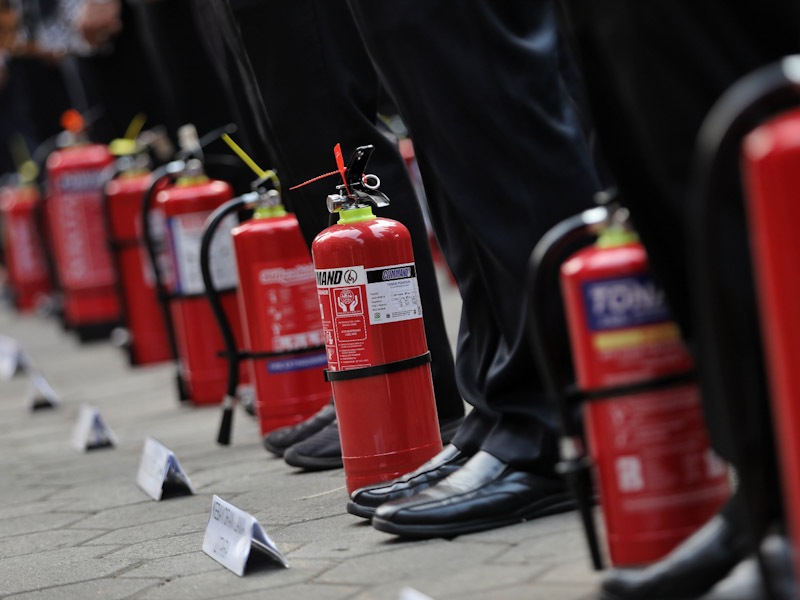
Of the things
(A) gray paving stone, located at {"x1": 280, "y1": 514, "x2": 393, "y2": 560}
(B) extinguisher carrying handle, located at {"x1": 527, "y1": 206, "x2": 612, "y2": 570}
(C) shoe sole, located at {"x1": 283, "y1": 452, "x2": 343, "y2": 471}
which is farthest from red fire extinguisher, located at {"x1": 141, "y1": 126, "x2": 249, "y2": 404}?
(B) extinguisher carrying handle, located at {"x1": 527, "y1": 206, "x2": 612, "y2": 570}

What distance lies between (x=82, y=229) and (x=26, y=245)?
3.12 meters

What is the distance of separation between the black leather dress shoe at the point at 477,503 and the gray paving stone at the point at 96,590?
39 cm

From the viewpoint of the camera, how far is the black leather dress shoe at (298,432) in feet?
9.70

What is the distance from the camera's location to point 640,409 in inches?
60.9

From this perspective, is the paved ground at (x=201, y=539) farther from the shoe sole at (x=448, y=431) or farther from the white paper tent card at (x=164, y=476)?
the shoe sole at (x=448, y=431)

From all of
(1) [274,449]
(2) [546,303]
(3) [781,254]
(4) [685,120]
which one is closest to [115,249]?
(1) [274,449]

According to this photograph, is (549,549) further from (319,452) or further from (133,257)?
(133,257)

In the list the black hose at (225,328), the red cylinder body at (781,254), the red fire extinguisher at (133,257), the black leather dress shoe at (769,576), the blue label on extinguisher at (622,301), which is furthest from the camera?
the red fire extinguisher at (133,257)

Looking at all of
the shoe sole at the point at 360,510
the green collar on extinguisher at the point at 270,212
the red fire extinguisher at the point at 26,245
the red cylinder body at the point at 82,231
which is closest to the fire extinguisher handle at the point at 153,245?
the green collar on extinguisher at the point at 270,212

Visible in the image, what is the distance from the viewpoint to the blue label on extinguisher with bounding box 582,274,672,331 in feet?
5.04

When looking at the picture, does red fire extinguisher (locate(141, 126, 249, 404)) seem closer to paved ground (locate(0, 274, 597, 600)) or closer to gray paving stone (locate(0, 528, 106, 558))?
paved ground (locate(0, 274, 597, 600))

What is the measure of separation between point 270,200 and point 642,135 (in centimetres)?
189

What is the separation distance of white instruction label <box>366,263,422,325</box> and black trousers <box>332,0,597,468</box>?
0.23m

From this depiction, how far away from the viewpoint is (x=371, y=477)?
7.77ft
